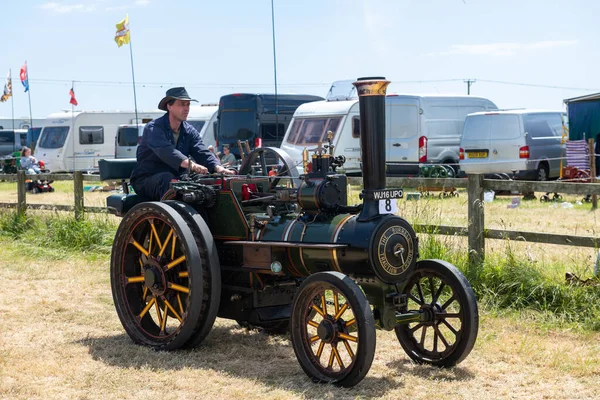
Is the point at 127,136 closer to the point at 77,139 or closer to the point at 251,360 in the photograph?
the point at 77,139

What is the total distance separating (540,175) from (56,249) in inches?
384

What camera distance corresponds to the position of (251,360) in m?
5.18

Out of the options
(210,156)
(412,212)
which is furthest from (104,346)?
(412,212)

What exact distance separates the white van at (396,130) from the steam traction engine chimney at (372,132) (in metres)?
12.1

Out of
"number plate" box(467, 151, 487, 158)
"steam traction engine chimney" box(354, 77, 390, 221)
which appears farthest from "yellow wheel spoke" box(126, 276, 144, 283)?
"number plate" box(467, 151, 487, 158)

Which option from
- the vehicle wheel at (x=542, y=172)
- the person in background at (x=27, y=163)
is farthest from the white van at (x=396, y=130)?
the person in background at (x=27, y=163)

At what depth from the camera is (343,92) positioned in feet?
60.2

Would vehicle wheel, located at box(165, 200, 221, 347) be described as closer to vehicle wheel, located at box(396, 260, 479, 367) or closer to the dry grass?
the dry grass

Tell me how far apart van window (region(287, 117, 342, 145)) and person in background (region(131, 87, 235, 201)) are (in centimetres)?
1089

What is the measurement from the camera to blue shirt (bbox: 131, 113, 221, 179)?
226 inches

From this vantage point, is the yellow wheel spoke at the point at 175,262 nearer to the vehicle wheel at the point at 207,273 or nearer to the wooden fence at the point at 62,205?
the vehicle wheel at the point at 207,273

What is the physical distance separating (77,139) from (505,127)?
1430cm

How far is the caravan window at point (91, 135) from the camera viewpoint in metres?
25.6

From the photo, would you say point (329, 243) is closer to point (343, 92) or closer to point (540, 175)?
point (540, 175)
